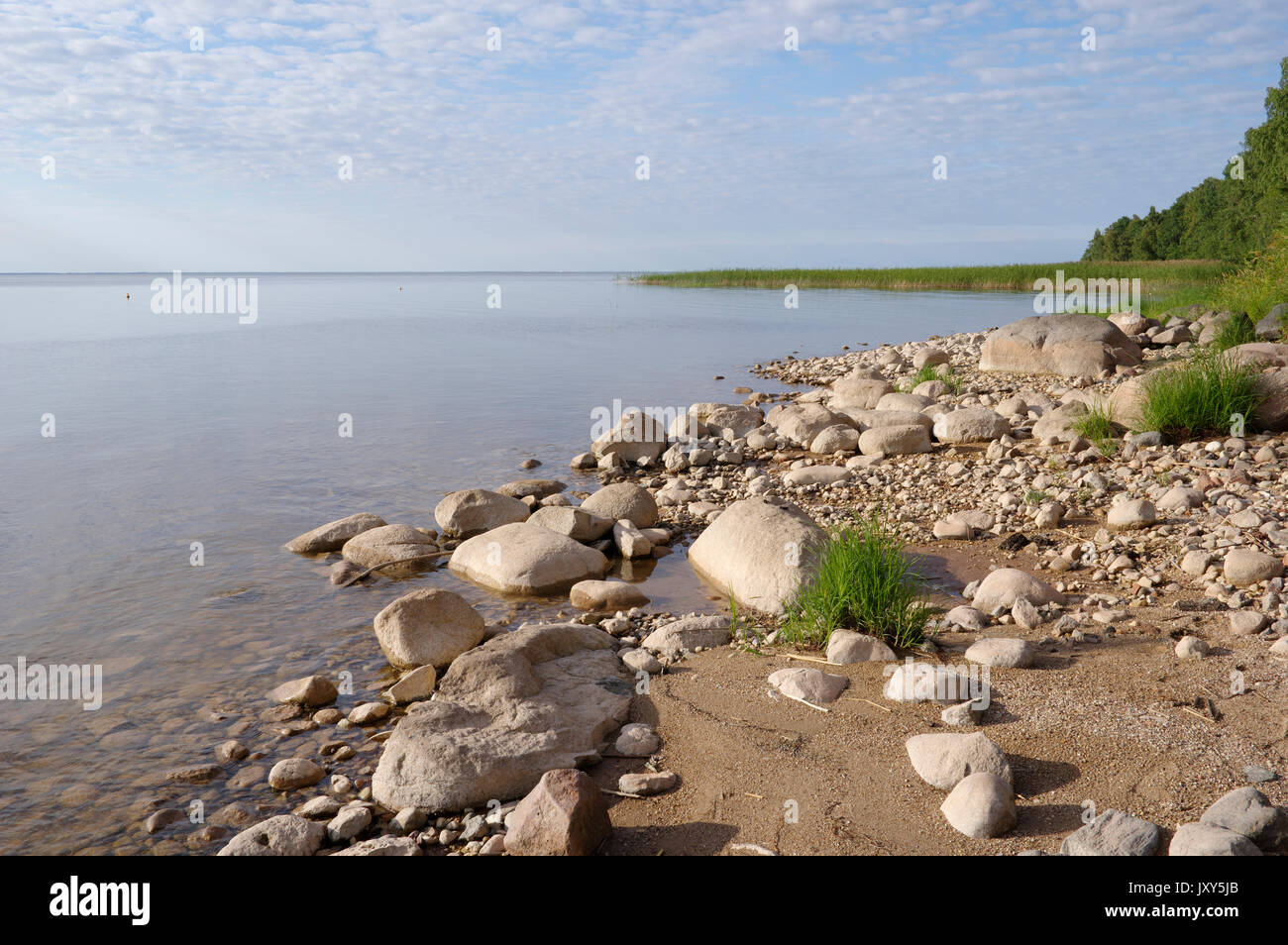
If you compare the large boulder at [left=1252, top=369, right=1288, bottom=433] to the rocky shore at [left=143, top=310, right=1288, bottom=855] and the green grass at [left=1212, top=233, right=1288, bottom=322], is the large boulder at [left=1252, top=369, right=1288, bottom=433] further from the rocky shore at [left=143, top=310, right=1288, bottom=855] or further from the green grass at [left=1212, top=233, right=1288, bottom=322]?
the green grass at [left=1212, top=233, right=1288, bottom=322]

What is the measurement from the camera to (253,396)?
19.5 m

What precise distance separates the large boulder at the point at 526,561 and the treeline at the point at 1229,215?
1317cm

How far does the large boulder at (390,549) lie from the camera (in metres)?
8.61

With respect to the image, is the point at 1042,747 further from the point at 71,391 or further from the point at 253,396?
the point at 71,391

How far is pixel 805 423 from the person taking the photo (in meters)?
12.8

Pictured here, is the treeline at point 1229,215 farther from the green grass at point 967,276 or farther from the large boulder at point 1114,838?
the large boulder at point 1114,838

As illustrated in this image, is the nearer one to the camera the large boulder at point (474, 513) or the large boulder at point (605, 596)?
the large boulder at point (605, 596)

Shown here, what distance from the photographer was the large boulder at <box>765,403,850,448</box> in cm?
1271

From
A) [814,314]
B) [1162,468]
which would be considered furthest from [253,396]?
[814,314]

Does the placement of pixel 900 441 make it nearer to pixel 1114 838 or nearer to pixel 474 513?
pixel 474 513

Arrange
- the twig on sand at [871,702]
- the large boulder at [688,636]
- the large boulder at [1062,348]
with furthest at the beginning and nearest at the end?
the large boulder at [1062,348] < the large boulder at [688,636] < the twig on sand at [871,702]

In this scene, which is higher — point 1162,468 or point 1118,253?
point 1118,253

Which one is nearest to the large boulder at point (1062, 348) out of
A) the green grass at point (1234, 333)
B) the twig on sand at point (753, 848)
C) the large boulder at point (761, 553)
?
the green grass at point (1234, 333)
